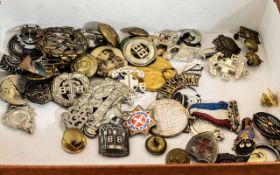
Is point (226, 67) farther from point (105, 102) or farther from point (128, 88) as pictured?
point (105, 102)

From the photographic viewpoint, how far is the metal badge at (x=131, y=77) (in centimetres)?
222

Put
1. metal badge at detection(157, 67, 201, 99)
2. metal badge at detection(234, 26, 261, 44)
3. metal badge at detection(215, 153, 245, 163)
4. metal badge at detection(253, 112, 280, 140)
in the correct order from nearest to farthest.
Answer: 1. metal badge at detection(215, 153, 245, 163)
2. metal badge at detection(253, 112, 280, 140)
3. metal badge at detection(157, 67, 201, 99)
4. metal badge at detection(234, 26, 261, 44)

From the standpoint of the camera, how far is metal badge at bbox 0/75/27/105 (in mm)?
2143

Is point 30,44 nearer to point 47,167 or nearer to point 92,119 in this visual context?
point 92,119

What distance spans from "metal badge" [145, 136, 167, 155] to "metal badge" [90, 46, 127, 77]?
1.17ft

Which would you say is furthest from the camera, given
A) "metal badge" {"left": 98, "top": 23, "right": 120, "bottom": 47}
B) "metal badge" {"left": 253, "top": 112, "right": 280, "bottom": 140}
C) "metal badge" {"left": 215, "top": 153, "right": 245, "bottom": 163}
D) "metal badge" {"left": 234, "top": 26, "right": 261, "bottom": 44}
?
"metal badge" {"left": 234, "top": 26, "right": 261, "bottom": 44}

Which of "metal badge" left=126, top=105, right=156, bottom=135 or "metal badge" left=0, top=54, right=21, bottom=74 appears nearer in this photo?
"metal badge" left=126, top=105, right=156, bottom=135

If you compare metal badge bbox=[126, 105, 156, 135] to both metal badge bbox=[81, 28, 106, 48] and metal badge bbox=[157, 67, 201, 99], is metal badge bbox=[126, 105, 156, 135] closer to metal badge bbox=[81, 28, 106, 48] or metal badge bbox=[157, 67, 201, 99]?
metal badge bbox=[157, 67, 201, 99]

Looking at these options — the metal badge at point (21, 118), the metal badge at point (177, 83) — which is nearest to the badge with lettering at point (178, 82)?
the metal badge at point (177, 83)

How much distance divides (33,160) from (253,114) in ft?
2.80

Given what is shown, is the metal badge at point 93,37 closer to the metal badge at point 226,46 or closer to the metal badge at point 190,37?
the metal badge at point 190,37

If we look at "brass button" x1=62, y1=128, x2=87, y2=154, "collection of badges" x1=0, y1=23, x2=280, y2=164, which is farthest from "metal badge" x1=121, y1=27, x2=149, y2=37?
"brass button" x1=62, y1=128, x2=87, y2=154

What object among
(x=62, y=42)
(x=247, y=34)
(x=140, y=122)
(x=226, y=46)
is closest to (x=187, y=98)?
(x=140, y=122)

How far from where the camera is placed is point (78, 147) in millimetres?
2018
